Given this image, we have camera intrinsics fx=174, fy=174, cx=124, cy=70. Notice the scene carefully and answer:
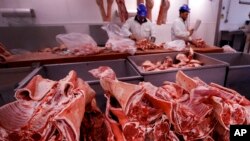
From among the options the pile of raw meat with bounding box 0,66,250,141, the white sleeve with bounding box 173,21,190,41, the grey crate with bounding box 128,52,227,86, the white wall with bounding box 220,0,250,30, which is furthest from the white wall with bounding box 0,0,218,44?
the pile of raw meat with bounding box 0,66,250,141

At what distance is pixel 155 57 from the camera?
1.80 meters

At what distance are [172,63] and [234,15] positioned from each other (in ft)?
10.7

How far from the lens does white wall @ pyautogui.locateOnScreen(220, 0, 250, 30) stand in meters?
3.87

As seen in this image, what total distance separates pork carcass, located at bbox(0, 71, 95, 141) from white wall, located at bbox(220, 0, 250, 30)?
13.7 ft

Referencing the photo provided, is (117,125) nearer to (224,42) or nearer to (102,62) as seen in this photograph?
(102,62)

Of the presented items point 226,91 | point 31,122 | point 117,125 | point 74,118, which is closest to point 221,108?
point 226,91

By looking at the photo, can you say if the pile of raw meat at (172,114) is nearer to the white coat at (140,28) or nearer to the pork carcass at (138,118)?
the pork carcass at (138,118)

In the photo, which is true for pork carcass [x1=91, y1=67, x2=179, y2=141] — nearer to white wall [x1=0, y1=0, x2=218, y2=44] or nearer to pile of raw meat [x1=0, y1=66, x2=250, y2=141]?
pile of raw meat [x1=0, y1=66, x2=250, y2=141]

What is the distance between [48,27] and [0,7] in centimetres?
94

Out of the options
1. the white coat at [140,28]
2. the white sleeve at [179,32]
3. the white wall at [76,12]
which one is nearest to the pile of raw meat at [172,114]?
the white sleeve at [179,32]

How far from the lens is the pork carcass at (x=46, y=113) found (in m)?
0.51

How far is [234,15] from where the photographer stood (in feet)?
13.1

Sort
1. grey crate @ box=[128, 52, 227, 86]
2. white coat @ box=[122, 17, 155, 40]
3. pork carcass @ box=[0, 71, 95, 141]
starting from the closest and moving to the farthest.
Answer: pork carcass @ box=[0, 71, 95, 141], grey crate @ box=[128, 52, 227, 86], white coat @ box=[122, 17, 155, 40]

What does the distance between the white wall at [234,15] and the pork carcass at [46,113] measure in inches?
164
